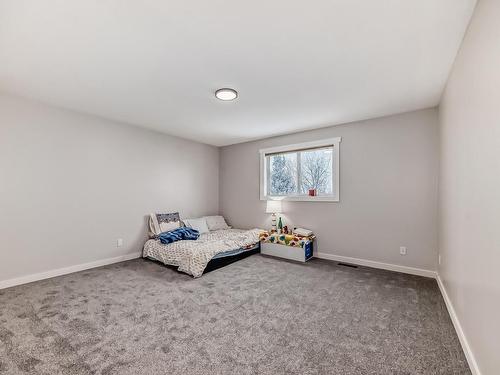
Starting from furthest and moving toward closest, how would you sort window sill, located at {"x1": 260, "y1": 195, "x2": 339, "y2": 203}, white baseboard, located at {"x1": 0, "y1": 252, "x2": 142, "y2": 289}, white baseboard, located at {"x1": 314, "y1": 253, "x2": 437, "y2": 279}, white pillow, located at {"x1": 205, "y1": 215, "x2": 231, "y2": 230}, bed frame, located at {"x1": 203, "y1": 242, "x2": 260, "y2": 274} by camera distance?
white pillow, located at {"x1": 205, "y1": 215, "x2": 231, "y2": 230} < window sill, located at {"x1": 260, "y1": 195, "x2": 339, "y2": 203} < bed frame, located at {"x1": 203, "y1": 242, "x2": 260, "y2": 274} < white baseboard, located at {"x1": 314, "y1": 253, "x2": 437, "y2": 279} < white baseboard, located at {"x1": 0, "y1": 252, "x2": 142, "y2": 289}

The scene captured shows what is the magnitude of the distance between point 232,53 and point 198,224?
362 cm

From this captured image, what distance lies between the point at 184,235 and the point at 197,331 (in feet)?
7.77

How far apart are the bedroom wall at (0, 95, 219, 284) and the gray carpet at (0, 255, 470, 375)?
1.62 ft

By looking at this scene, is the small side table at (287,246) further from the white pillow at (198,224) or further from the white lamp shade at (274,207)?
the white pillow at (198,224)

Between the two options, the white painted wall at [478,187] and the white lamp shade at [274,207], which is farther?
the white lamp shade at [274,207]

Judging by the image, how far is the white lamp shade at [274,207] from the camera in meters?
4.79

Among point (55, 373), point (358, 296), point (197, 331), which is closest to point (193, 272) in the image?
point (197, 331)

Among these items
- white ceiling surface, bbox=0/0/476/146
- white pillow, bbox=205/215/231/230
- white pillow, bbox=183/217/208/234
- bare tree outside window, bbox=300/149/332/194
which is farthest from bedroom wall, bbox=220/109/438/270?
white pillow, bbox=183/217/208/234

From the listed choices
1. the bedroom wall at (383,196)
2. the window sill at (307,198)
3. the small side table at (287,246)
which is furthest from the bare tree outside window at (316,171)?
the small side table at (287,246)

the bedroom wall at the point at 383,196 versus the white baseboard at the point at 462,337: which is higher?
the bedroom wall at the point at 383,196

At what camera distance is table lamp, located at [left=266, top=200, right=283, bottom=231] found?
4.79 metres

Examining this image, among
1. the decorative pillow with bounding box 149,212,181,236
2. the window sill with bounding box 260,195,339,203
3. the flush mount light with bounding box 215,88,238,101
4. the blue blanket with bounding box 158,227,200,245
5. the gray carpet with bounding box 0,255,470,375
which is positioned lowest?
the gray carpet with bounding box 0,255,470,375

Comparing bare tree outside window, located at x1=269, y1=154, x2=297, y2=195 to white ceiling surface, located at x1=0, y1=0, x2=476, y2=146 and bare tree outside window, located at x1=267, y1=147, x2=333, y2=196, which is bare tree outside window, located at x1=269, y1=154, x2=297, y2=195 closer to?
bare tree outside window, located at x1=267, y1=147, x2=333, y2=196

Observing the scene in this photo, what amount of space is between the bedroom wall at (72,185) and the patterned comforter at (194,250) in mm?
595
